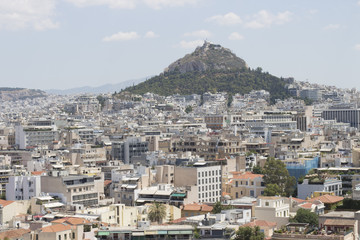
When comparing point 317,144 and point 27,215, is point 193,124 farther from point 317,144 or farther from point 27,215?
point 27,215

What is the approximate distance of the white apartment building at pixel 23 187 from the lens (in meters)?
56.9

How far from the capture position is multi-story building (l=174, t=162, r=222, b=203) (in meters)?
58.4

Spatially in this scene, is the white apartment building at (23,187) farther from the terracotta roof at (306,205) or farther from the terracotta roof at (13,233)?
the terracotta roof at (306,205)

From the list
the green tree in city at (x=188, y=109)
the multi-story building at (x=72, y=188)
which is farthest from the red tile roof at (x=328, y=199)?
the green tree in city at (x=188, y=109)

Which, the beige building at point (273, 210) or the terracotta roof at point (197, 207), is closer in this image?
the beige building at point (273, 210)

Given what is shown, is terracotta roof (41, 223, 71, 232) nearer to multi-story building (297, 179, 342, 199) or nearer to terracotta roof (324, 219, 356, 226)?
terracotta roof (324, 219, 356, 226)

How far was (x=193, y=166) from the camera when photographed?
6062 cm

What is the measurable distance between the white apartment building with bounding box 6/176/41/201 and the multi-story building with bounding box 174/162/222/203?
962 cm

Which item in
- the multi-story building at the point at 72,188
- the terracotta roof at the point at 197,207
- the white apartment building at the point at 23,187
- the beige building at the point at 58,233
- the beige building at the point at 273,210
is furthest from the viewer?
the white apartment building at the point at 23,187

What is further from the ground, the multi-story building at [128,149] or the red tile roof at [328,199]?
the multi-story building at [128,149]

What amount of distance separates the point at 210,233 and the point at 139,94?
155m

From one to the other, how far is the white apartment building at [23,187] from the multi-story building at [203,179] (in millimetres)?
9622

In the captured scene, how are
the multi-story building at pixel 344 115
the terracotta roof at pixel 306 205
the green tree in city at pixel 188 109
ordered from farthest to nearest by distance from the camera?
the green tree in city at pixel 188 109 < the multi-story building at pixel 344 115 < the terracotta roof at pixel 306 205

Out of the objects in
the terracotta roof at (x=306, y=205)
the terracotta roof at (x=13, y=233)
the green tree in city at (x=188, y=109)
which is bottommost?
the terracotta roof at (x=13, y=233)
